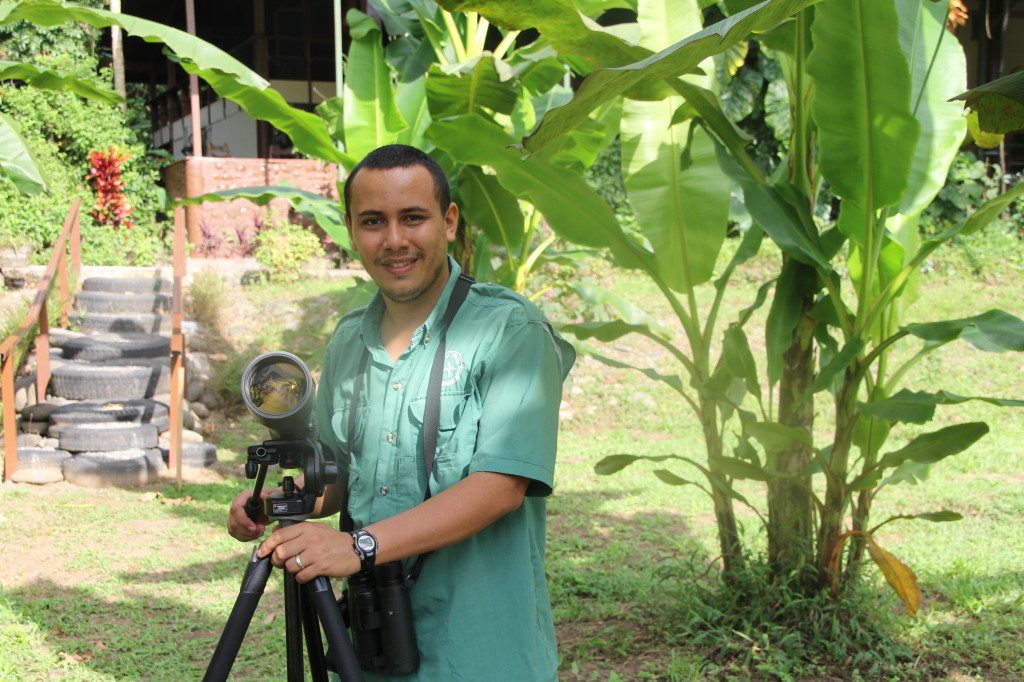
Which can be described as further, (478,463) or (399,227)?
(399,227)

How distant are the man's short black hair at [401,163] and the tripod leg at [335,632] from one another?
0.74 meters

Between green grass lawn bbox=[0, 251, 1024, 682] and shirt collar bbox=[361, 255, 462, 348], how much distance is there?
6.98 ft

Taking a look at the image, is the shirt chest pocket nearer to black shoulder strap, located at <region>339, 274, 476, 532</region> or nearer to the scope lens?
black shoulder strap, located at <region>339, 274, 476, 532</region>

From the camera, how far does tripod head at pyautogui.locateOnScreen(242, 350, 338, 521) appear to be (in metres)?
1.61

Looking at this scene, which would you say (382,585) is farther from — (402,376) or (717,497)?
(717,497)

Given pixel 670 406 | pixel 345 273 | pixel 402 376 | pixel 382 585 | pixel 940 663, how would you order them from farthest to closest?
pixel 345 273, pixel 670 406, pixel 940 663, pixel 402 376, pixel 382 585

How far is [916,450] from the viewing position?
3260 mm

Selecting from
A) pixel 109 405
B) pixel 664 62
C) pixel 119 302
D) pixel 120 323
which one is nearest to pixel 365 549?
pixel 664 62

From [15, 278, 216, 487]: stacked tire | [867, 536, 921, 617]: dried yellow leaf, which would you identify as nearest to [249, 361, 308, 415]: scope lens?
[867, 536, 921, 617]: dried yellow leaf

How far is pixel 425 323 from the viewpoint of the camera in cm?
182

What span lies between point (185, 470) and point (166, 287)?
11.4ft

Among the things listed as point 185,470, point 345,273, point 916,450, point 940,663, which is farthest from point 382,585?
point 345,273

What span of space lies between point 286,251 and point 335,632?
9973mm

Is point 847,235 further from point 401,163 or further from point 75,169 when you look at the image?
point 75,169
